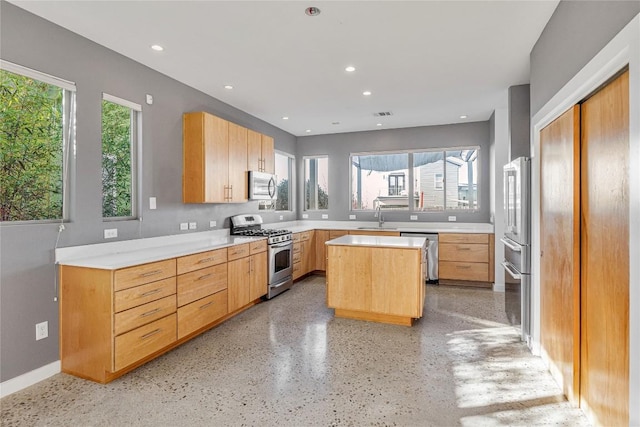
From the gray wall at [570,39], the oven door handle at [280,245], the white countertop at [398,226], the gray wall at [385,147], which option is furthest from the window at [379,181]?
the gray wall at [570,39]

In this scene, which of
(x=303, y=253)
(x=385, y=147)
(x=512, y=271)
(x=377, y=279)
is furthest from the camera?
(x=385, y=147)

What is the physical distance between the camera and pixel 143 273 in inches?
107

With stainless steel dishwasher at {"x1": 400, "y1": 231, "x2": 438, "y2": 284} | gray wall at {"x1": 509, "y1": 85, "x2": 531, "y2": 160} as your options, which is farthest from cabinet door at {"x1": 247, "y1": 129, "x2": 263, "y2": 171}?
gray wall at {"x1": 509, "y1": 85, "x2": 531, "y2": 160}

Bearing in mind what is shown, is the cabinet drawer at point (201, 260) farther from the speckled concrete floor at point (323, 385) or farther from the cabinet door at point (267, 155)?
the cabinet door at point (267, 155)

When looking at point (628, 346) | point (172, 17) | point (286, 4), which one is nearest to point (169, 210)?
point (172, 17)

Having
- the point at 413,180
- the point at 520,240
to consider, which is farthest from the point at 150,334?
the point at 413,180

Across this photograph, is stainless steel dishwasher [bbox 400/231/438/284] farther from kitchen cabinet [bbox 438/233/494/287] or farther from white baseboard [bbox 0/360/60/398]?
white baseboard [bbox 0/360/60/398]

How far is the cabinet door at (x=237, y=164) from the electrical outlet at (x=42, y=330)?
2.28 meters

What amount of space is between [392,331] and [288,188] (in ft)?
13.6

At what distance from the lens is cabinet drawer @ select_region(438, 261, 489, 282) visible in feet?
17.3

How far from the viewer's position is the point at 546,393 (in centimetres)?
235

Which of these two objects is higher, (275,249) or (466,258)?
(275,249)

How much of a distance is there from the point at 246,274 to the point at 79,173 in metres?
2.02

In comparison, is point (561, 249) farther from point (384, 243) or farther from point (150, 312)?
point (150, 312)
